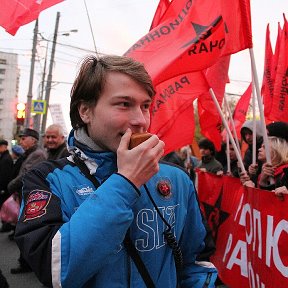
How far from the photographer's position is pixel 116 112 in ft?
4.70

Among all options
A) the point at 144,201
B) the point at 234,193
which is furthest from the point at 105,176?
the point at 234,193

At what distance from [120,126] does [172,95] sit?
355cm

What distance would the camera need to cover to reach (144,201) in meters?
1.47

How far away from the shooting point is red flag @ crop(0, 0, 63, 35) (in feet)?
11.5

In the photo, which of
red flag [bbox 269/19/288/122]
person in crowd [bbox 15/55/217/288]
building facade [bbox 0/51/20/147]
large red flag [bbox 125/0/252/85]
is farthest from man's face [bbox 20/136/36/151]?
building facade [bbox 0/51/20/147]

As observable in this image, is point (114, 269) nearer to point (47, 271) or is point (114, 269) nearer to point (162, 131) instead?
Result: point (47, 271)

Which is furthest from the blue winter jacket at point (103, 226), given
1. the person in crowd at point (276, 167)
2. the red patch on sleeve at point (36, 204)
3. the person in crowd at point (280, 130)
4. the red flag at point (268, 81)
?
the red flag at point (268, 81)

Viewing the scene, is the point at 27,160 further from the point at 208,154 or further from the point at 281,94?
the point at 281,94

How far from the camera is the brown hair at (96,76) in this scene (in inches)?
58.5

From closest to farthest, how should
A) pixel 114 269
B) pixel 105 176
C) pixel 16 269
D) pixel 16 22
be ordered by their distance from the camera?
1. pixel 114 269
2. pixel 105 176
3. pixel 16 22
4. pixel 16 269

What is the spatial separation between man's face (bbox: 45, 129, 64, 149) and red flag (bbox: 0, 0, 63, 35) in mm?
2383

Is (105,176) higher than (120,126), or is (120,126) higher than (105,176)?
(120,126)

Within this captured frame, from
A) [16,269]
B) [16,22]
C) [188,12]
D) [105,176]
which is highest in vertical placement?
[188,12]

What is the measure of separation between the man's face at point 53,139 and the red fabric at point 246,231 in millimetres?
2013
